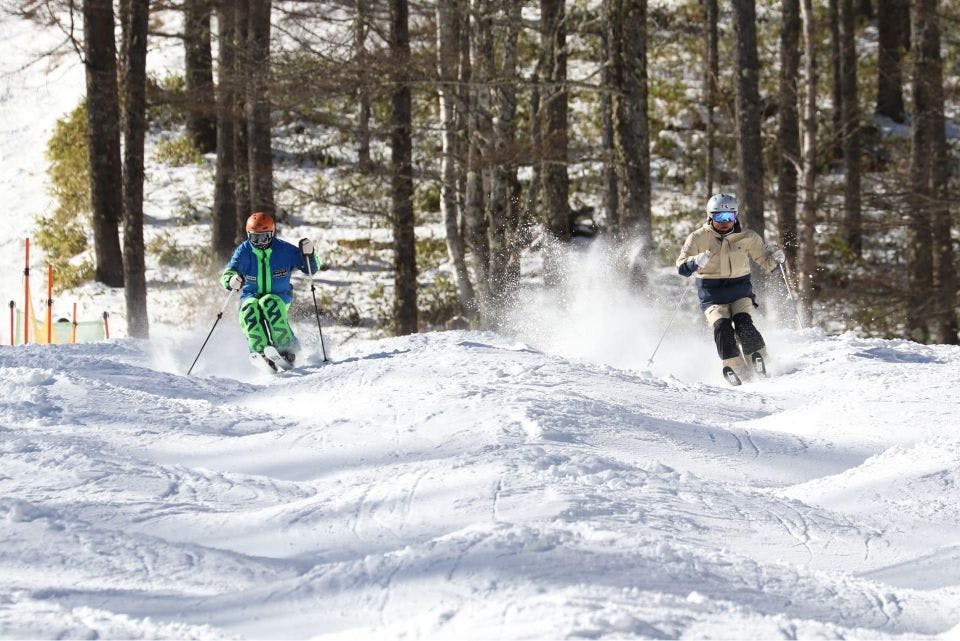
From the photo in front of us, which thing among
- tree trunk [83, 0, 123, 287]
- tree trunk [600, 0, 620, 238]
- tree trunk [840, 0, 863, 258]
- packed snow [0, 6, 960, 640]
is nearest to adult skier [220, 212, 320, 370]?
packed snow [0, 6, 960, 640]

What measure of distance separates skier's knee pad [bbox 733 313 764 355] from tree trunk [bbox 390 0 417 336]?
18.8 feet

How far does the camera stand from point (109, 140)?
67.5ft

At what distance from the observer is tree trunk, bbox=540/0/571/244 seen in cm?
1585

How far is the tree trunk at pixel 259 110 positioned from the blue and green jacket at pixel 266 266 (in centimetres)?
451

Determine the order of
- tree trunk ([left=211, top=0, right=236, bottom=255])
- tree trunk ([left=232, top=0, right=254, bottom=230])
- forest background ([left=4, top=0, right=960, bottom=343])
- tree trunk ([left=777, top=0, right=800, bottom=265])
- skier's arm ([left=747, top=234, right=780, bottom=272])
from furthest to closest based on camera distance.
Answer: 1. tree trunk ([left=211, top=0, right=236, bottom=255])
2. tree trunk ([left=777, top=0, right=800, bottom=265])
3. tree trunk ([left=232, top=0, right=254, bottom=230])
4. forest background ([left=4, top=0, right=960, bottom=343])
5. skier's arm ([left=747, top=234, right=780, bottom=272])

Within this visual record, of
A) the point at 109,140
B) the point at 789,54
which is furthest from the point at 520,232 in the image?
the point at 109,140

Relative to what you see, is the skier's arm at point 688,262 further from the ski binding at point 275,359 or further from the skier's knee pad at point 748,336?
the ski binding at point 275,359

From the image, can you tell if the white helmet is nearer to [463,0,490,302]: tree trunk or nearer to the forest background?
the forest background

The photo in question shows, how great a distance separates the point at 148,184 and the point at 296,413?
1862 centimetres

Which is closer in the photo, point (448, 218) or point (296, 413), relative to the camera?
point (296, 413)

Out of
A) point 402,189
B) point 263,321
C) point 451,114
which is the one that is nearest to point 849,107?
point 451,114

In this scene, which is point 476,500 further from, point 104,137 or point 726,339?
point 104,137

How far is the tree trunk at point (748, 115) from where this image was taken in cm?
1644

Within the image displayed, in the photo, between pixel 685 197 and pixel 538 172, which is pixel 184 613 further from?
pixel 685 197
